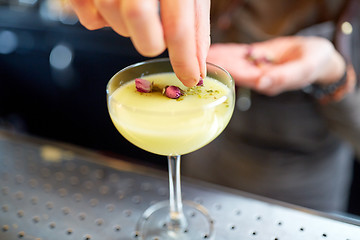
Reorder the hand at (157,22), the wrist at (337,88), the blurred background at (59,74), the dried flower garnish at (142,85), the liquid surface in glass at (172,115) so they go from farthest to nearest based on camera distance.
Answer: the blurred background at (59,74)
the wrist at (337,88)
the dried flower garnish at (142,85)
the liquid surface in glass at (172,115)
the hand at (157,22)

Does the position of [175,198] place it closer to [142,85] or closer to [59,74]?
[142,85]

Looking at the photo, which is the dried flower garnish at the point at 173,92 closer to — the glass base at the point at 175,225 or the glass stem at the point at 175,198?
the glass stem at the point at 175,198

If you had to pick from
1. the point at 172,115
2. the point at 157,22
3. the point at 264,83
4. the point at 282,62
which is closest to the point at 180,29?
the point at 157,22

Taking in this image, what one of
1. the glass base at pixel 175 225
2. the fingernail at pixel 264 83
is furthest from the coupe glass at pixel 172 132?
the fingernail at pixel 264 83

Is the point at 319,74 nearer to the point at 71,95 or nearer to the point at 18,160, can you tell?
the point at 18,160

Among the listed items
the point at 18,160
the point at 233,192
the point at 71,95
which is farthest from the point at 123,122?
the point at 71,95

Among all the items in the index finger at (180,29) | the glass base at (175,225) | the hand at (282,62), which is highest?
the index finger at (180,29)
